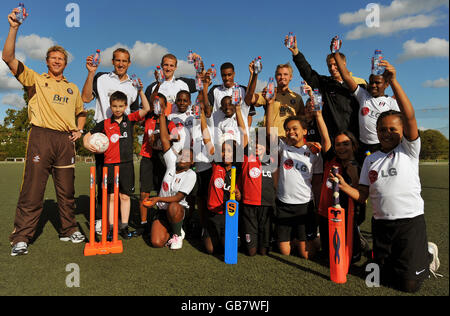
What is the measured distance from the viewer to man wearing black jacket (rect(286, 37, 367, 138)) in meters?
3.93

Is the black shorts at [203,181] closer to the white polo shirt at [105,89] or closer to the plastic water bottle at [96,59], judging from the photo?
the white polo shirt at [105,89]

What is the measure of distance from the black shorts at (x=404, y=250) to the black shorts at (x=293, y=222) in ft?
3.17

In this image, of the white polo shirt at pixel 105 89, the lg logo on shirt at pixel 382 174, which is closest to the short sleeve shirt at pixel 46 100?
the white polo shirt at pixel 105 89

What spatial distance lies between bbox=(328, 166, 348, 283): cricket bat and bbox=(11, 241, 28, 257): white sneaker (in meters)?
3.67

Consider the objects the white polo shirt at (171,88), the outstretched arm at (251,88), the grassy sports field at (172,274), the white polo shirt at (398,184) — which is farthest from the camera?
the white polo shirt at (171,88)

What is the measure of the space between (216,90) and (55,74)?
2.45m

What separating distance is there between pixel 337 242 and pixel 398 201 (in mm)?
713

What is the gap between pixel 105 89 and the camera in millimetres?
4695

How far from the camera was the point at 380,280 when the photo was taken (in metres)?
2.89

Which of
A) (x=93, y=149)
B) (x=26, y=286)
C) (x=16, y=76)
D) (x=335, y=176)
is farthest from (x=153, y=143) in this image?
(x=335, y=176)

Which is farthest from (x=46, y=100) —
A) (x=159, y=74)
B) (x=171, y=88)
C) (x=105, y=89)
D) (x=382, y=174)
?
(x=382, y=174)

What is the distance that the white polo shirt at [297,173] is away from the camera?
371cm

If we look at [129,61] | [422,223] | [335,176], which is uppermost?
[129,61]
